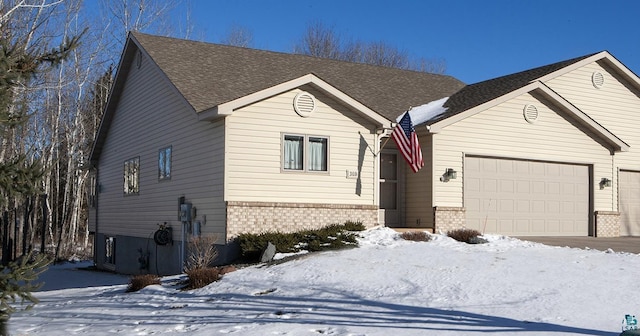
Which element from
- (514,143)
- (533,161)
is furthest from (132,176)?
(533,161)

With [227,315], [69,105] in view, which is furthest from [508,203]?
[69,105]

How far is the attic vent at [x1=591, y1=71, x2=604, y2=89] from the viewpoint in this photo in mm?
23500

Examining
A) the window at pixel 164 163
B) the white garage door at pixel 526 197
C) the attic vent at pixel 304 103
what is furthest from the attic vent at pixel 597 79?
the window at pixel 164 163

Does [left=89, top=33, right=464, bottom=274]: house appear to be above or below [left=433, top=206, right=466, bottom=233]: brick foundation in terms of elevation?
above

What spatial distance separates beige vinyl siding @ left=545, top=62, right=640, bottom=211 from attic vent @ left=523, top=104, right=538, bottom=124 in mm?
2342

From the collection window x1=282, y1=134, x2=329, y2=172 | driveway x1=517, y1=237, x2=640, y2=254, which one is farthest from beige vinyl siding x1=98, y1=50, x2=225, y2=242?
driveway x1=517, y1=237, x2=640, y2=254

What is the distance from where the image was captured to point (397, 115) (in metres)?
21.6

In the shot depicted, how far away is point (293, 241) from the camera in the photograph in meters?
16.0

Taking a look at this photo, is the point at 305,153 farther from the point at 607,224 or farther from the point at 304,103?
the point at 607,224

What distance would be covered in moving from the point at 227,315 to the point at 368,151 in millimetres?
8560

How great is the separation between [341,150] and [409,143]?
176 cm

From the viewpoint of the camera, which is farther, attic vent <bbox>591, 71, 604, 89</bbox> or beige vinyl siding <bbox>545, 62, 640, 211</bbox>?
attic vent <bbox>591, 71, 604, 89</bbox>

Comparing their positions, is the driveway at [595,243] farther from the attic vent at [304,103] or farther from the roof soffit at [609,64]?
the attic vent at [304,103]

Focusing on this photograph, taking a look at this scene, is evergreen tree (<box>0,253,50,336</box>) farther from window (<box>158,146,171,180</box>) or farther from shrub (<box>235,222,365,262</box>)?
window (<box>158,146,171,180</box>)
